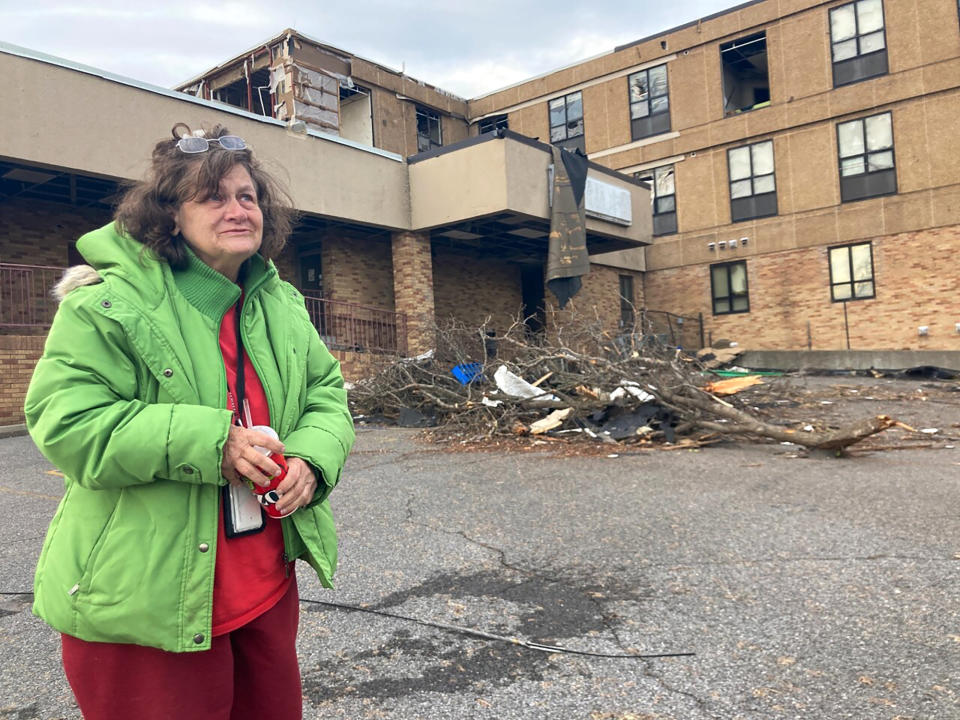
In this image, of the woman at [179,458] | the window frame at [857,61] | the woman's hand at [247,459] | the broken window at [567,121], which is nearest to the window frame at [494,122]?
the broken window at [567,121]

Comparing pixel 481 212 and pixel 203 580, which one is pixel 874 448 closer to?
pixel 203 580

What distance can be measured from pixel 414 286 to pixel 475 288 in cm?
511

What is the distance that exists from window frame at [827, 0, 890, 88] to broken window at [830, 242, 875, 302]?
15.7ft

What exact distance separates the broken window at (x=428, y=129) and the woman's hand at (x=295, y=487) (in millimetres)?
22293

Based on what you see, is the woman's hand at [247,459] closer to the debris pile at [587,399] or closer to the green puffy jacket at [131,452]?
the green puffy jacket at [131,452]

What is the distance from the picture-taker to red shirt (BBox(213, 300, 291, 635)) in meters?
1.51

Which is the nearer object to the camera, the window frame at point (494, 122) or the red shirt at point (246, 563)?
the red shirt at point (246, 563)

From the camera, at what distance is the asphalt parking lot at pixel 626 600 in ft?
8.14

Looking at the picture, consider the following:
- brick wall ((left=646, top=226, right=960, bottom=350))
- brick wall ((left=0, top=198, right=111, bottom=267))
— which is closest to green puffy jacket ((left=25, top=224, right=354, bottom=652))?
brick wall ((left=0, top=198, right=111, bottom=267))

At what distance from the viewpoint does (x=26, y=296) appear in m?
11.5

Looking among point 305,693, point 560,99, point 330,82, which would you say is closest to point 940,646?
point 305,693

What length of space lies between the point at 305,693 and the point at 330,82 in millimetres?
→ 17434

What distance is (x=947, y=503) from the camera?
490 cm

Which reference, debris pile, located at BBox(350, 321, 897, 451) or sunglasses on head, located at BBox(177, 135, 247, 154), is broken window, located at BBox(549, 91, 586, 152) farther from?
sunglasses on head, located at BBox(177, 135, 247, 154)
